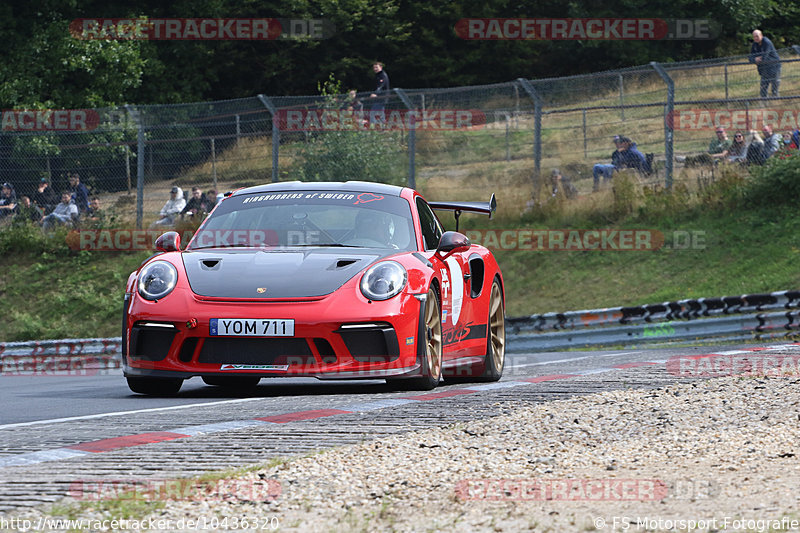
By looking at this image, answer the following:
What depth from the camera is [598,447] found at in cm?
554

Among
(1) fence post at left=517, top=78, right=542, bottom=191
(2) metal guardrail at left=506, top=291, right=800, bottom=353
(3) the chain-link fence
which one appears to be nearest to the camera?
(2) metal guardrail at left=506, top=291, right=800, bottom=353

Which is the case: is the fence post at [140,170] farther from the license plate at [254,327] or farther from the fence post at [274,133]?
the license plate at [254,327]

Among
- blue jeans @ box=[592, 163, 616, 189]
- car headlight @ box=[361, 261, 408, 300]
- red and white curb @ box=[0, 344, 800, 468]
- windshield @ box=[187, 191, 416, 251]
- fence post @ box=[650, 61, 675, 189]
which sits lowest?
red and white curb @ box=[0, 344, 800, 468]

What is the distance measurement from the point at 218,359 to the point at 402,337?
115cm

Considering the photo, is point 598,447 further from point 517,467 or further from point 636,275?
point 636,275

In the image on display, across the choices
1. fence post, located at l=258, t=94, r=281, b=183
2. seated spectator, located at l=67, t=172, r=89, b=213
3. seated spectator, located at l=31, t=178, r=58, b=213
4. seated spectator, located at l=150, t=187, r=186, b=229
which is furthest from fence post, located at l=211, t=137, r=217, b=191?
seated spectator, located at l=31, t=178, r=58, b=213

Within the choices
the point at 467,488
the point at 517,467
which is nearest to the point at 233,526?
the point at 467,488

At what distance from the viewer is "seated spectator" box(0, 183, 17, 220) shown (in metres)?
23.3

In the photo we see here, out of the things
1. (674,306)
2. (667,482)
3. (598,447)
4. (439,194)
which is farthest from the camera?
(439,194)

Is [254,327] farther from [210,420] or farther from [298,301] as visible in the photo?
[210,420]

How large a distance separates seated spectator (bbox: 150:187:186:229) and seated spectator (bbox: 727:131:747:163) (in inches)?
389

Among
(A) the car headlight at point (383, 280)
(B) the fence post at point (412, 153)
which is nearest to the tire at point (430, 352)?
(A) the car headlight at point (383, 280)

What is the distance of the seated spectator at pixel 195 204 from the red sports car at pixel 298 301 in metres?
14.0

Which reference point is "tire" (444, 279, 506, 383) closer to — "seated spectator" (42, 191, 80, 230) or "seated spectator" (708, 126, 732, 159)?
"seated spectator" (708, 126, 732, 159)
